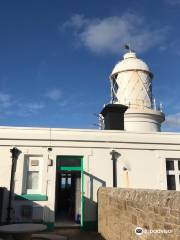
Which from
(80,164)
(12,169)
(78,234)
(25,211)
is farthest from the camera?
(80,164)

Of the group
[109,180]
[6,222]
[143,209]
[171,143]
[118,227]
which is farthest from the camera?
[171,143]

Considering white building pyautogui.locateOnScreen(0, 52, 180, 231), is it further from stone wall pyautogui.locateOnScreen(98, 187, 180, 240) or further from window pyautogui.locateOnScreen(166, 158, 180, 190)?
stone wall pyautogui.locateOnScreen(98, 187, 180, 240)

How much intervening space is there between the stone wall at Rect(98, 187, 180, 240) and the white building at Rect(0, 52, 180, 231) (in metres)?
3.74

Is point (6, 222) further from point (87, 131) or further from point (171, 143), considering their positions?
point (171, 143)

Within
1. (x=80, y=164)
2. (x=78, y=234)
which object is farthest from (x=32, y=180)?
(x=78, y=234)

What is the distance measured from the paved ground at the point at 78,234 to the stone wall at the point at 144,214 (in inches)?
47.0

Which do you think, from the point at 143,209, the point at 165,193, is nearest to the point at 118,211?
the point at 143,209

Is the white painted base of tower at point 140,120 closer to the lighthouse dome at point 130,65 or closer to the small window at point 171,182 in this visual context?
the lighthouse dome at point 130,65

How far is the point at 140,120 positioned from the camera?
19609 mm

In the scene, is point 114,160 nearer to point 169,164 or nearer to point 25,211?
point 169,164

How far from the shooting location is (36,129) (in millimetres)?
13695

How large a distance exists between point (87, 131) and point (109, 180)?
8.23 feet

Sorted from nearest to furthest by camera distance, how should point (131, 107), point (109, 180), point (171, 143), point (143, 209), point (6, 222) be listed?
point (143, 209), point (6, 222), point (109, 180), point (171, 143), point (131, 107)

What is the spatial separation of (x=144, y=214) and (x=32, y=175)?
814 cm
